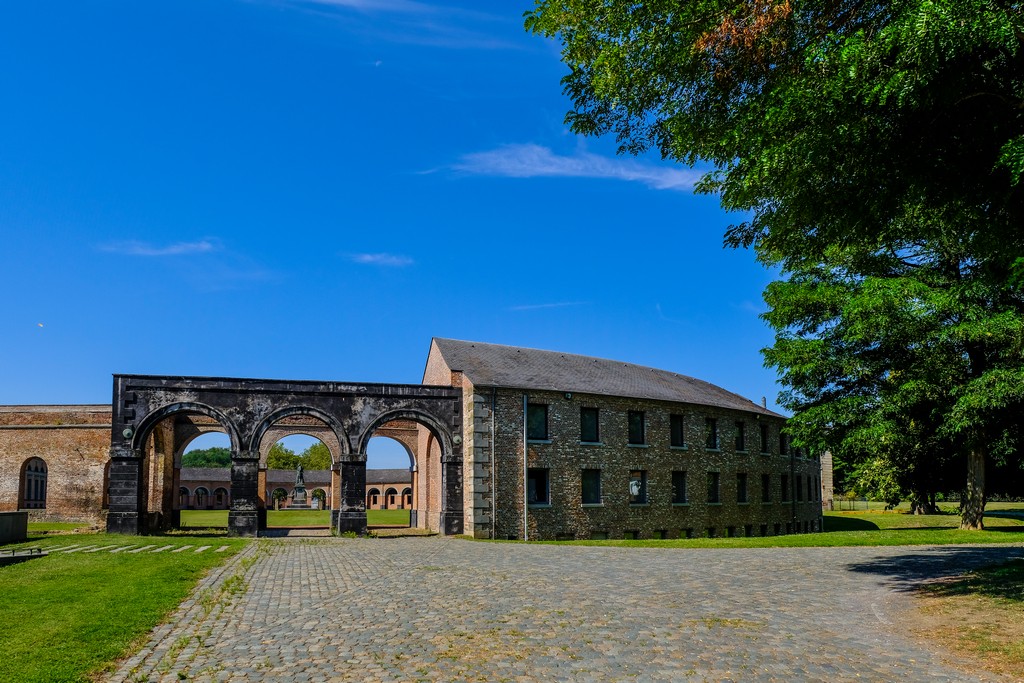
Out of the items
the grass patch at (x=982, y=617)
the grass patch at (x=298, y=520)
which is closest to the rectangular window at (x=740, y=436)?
the grass patch at (x=982, y=617)

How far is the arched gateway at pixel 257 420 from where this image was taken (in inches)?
990

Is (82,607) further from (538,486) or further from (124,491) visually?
(538,486)

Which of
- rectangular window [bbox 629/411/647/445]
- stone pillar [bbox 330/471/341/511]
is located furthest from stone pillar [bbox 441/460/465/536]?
rectangular window [bbox 629/411/647/445]

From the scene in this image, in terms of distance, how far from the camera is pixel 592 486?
2806cm

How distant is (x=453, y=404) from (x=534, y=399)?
3.10 meters

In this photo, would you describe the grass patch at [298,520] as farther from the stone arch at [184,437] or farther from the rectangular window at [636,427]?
the rectangular window at [636,427]

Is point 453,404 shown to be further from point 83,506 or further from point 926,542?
point 83,506

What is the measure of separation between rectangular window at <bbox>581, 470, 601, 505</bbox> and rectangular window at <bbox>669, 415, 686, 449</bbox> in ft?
14.5

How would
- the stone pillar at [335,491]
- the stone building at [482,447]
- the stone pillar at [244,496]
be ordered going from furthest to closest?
the stone pillar at [335,491]
the stone building at [482,447]
the stone pillar at [244,496]

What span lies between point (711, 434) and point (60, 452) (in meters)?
30.6

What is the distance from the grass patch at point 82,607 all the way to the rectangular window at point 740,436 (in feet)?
79.7

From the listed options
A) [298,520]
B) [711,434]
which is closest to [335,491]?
[298,520]

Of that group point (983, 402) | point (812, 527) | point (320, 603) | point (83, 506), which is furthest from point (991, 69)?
point (83, 506)

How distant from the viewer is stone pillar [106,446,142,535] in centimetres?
2481
